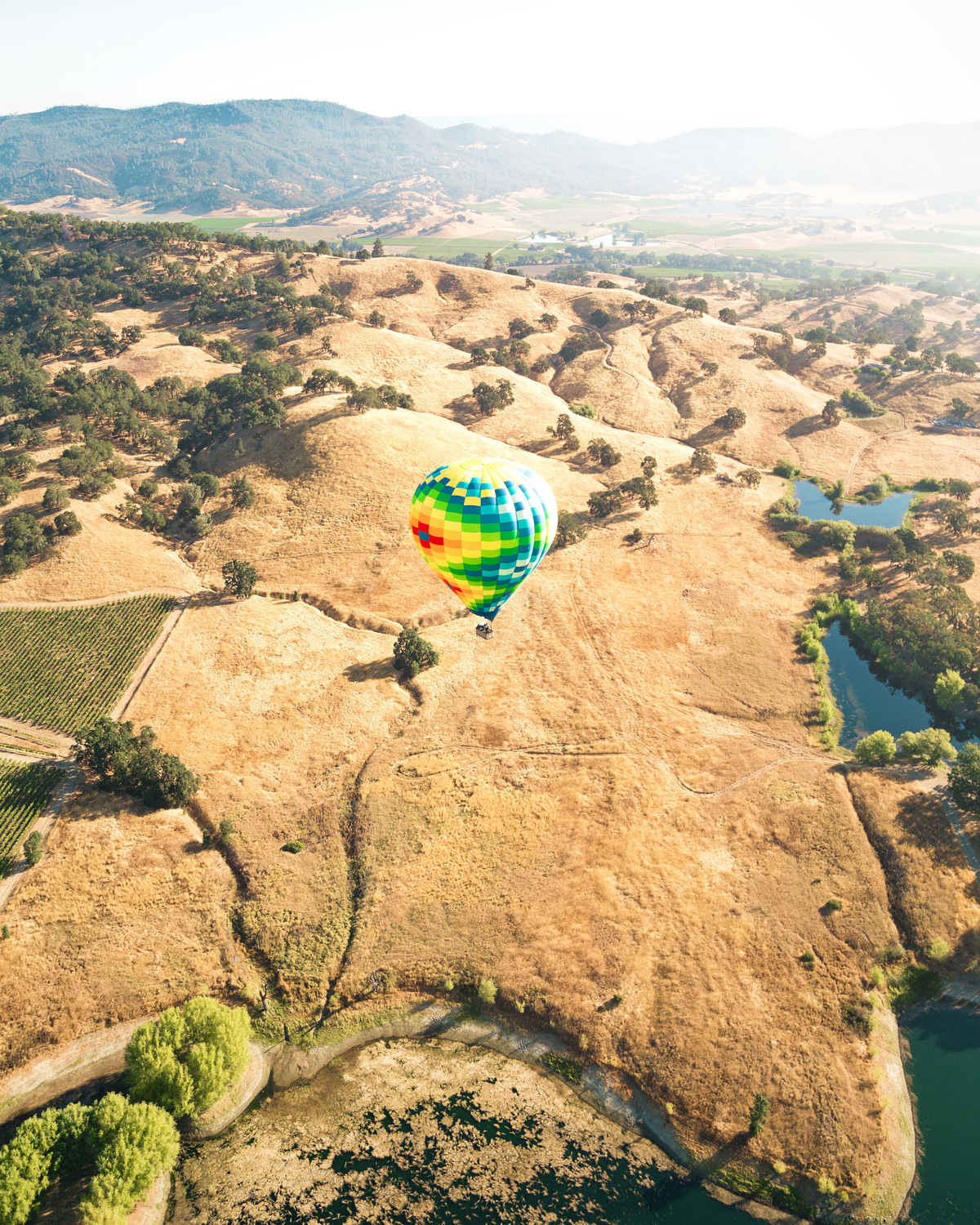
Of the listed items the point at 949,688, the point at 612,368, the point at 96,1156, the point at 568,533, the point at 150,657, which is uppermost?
the point at 612,368

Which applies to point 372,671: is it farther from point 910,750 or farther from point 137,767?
point 910,750

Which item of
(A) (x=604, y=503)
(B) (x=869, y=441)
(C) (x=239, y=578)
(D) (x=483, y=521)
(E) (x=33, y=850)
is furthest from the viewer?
(B) (x=869, y=441)

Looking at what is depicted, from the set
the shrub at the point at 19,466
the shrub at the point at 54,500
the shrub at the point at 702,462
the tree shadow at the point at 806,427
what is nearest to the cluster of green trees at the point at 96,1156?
the shrub at the point at 54,500

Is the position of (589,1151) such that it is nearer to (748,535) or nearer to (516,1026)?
(516,1026)

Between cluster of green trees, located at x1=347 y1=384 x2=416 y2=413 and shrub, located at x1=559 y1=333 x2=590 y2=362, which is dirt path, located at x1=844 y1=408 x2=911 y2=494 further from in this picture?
cluster of green trees, located at x1=347 y1=384 x2=416 y2=413

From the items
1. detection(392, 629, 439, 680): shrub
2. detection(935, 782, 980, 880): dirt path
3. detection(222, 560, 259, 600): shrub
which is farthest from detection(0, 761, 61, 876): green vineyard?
detection(935, 782, 980, 880): dirt path

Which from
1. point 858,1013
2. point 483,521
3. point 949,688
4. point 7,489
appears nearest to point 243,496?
point 7,489
